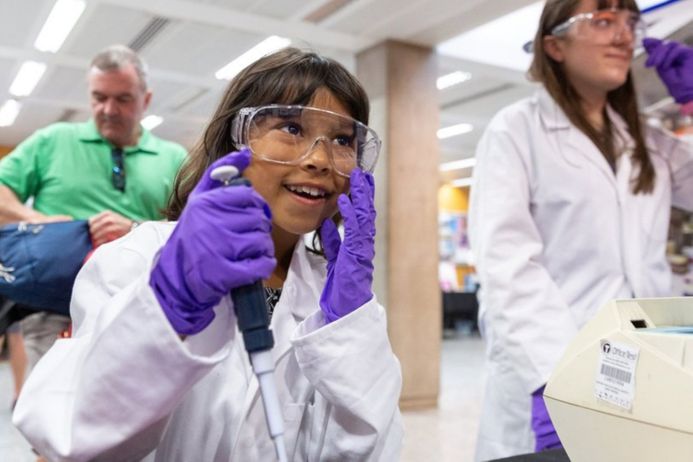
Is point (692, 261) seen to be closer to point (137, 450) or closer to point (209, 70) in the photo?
point (137, 450)

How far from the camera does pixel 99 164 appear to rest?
2354 mm

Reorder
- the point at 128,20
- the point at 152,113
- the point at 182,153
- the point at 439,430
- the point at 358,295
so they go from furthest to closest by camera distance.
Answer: the point at 152,113
the point at 128,20
the point at 439,430
the point at 182,153
the point at 358,295

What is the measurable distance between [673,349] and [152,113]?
306 inches

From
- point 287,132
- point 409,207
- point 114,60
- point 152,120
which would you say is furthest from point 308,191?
point 152,120

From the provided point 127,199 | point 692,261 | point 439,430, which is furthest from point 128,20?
point 692,261

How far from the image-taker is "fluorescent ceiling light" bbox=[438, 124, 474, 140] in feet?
28.2

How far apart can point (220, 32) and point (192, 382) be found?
4639 millimetres

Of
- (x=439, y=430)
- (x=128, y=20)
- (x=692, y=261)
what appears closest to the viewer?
(x=692, y=261)

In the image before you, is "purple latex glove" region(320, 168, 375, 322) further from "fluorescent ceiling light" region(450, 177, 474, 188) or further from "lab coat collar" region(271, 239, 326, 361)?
"fluorescent ceiling light" region(450, 177, 474, 188)

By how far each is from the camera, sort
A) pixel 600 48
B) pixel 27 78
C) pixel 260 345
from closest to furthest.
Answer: pixel 260 345
pixel 600 48
pixel 27 78

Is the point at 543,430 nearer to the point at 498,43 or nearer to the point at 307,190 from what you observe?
the point at 307,190

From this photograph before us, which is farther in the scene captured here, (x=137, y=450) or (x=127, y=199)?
(x=127, y=199)

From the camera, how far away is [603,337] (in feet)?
2.44

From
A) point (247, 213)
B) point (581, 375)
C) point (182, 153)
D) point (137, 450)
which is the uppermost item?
point (182, 153)
